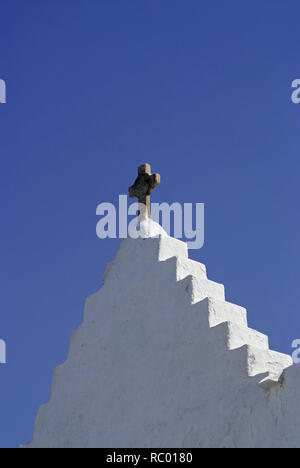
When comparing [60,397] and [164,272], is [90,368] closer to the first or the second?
[60,397]

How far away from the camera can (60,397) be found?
12664 millimetres

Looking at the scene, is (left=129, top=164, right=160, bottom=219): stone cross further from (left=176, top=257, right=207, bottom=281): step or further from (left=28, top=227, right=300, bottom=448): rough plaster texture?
(left=176, top=257, right=207, bottom=281): step

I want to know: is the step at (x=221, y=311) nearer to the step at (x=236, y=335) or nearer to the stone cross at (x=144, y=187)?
the step at (x=236, y=335)

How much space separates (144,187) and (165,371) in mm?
3571

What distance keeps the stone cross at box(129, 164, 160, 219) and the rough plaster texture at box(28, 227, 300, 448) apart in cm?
64

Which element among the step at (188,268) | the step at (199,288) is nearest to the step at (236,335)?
the step at (199,288)

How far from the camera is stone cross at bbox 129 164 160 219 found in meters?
13.4

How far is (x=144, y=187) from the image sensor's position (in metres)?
13.5

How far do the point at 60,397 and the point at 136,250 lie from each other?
2482 mm

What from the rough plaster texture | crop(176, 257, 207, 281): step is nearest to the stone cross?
the rough plaster texture

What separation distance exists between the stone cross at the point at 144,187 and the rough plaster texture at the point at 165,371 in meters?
0.64

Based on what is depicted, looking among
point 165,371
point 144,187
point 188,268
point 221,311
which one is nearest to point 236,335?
point 221,311

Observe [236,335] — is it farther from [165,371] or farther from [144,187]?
[144,187]
